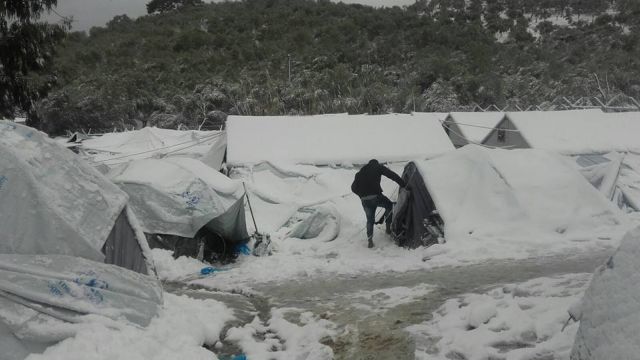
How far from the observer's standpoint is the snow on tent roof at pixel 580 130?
59.1ft

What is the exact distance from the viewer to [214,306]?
6539 mm

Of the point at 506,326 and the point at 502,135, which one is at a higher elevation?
the point at 506,326

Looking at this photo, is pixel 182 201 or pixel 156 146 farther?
pixel 156 146

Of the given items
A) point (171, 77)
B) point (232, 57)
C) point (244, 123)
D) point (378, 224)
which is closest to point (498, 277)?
point (378, 224)

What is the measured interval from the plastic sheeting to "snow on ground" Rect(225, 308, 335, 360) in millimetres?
961

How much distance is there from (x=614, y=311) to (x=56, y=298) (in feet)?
12.9

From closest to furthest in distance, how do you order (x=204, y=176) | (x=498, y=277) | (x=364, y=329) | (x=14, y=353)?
(x=14, y=353)
(x=364, y=329)
(x=498, y=277)
(x=204, y=176)

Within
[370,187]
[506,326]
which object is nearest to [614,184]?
[370,187]

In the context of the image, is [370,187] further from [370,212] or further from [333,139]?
[333,139]

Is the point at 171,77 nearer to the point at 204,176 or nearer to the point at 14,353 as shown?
the point at 204,176

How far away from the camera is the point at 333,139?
1819 cm

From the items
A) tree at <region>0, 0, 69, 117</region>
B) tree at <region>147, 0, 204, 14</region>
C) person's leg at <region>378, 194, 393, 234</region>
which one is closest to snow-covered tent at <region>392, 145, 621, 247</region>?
person's leg at <region>378, 194, 393, 234</region>

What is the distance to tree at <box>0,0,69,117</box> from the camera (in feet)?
34.6

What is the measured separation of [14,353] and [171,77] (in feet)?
146
